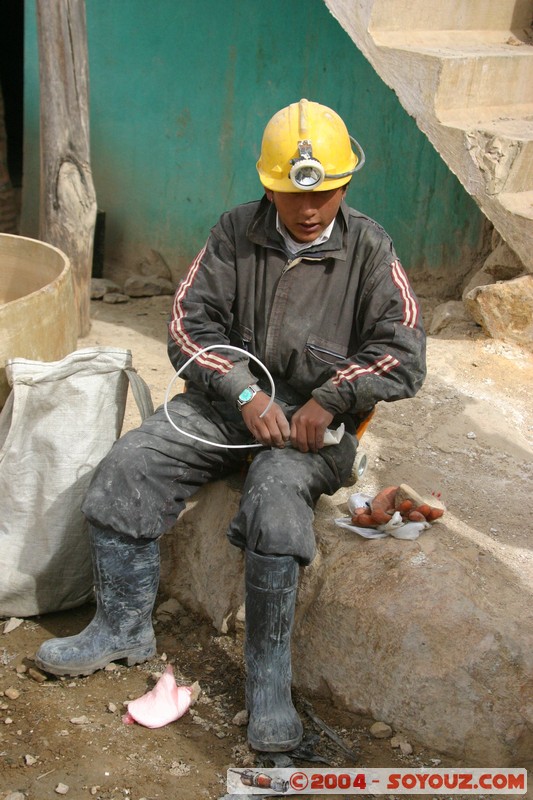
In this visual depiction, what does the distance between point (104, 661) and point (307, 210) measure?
1.67m

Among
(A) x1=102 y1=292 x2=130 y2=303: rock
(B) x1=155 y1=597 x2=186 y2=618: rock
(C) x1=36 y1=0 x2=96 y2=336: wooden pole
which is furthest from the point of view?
(A) x1=102 y1=292 x2=130 y2=303: rock

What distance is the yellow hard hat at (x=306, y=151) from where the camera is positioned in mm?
3004

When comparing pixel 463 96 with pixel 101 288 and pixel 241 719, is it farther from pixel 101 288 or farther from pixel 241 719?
pixel 241 719

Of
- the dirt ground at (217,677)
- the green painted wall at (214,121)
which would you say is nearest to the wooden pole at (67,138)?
the green painted wall at (214,121)

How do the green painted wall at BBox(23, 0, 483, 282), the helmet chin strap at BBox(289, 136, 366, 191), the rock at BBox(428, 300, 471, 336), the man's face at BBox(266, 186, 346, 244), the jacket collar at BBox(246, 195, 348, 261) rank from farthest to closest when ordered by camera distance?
the green painted wall at BBox(23, 0, 483, 282)
the rock at BBox(428, 300, 471, 336)
the jacket collar at BBox(246, 195, 348, 261)
the man's face at BBox(266, 186, 346, 244)
the helmet chin strap at BBox(289, 136, 366, 191)

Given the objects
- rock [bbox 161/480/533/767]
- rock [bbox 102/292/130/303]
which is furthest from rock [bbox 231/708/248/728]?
rock [bbox 102/292/130/303]

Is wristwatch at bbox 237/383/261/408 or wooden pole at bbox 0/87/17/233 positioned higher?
wristwatch at bbox 237/383/261/408

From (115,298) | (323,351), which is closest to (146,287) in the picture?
(115,298)

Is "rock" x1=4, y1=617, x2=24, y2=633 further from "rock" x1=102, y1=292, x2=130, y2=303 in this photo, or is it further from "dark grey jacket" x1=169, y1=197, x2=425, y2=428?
"rock" x1=102, y1=292, x2=130, y2=303

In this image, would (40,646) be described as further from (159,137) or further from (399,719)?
(159,137)

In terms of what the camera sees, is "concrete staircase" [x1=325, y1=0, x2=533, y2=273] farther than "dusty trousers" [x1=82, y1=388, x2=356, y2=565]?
Yes

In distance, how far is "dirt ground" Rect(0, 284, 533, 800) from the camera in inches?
113

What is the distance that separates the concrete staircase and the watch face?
2259mm

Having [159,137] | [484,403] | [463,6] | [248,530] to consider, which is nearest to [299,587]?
[248,530]
